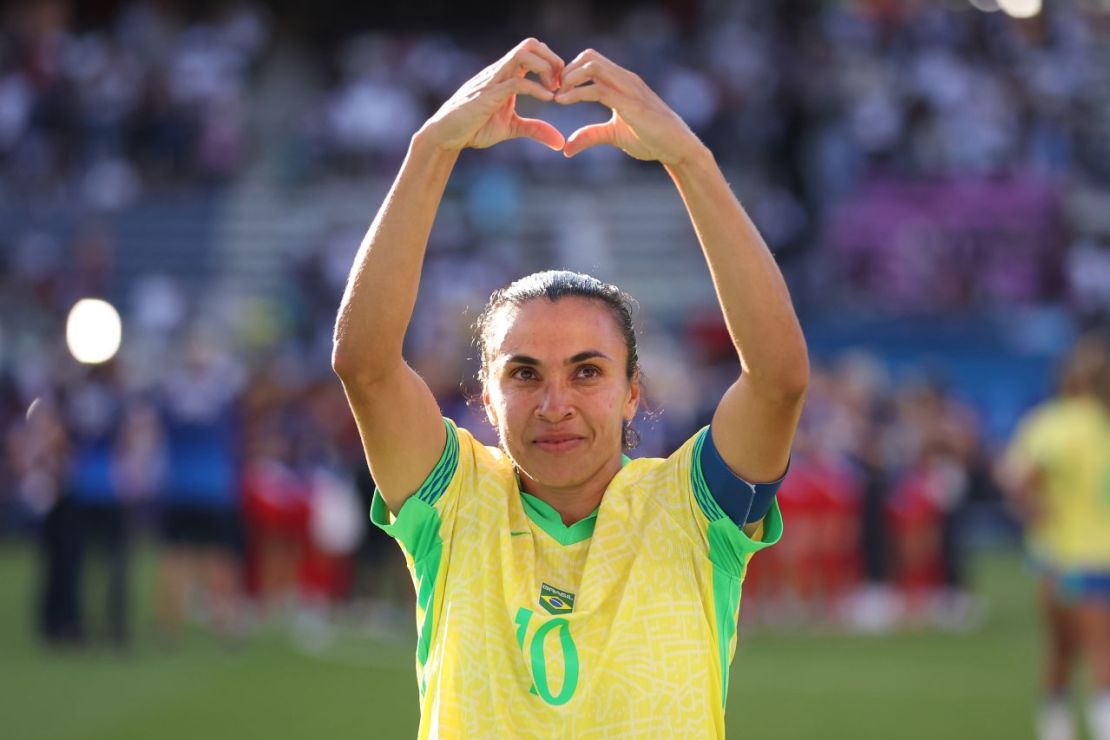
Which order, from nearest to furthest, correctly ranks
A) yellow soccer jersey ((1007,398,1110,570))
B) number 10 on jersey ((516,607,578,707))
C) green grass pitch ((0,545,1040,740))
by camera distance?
number 10 on jersey ((516,607,578,707))
yellow soccer jersey ((1007,398,1110,570))
green grass pitch ((0,545,1040,740))

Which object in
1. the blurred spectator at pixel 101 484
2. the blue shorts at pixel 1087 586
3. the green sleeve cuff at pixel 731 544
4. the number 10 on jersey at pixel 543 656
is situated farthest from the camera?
the blurred spectator at pixel 101 484

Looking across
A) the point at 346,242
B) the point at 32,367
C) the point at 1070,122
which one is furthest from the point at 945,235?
the point at 32,367

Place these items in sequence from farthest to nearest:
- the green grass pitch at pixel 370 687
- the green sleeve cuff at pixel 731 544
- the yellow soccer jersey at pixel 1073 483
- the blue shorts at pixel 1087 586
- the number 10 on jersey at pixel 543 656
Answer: the green grass pitch at pixel 370 687, the yellow soccer jersey at pixel 1073 483, the blue shorts at pixel 1087 586, the green sleeve cuff at pixel 731 544, the number 10 on jersey at pixel 543 656

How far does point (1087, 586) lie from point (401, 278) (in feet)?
22.4

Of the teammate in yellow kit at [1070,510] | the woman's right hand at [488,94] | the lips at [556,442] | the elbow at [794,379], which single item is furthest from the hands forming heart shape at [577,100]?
the teammate in yellow kit at [1070,510]

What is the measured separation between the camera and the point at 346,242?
22.1 meters

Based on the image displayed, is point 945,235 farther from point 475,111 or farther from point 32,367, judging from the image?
point 475,111

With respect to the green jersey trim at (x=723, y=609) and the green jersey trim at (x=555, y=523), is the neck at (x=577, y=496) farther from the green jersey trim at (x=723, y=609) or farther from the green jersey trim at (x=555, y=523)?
the green jersey trim at (x=723, y=609)

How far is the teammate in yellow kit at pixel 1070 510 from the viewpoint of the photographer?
9.35 meters

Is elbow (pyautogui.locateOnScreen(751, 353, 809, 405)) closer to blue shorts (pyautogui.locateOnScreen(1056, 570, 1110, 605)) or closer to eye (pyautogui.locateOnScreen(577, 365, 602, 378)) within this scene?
eye (pyautogui.locateOnScreen(577, 365, 602, 378))

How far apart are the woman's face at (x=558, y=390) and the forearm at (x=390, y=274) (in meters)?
0.25

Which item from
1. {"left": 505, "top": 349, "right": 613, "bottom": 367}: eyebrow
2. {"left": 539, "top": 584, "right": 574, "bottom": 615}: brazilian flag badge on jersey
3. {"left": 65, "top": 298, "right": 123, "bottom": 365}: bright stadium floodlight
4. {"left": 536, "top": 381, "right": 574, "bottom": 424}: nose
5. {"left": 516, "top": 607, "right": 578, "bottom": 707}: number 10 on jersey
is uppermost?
{"left": 65, "top": 298, "right": 123, "bottom": 365}: bright stadium floodlight

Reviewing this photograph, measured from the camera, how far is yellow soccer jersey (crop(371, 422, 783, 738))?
3420mm

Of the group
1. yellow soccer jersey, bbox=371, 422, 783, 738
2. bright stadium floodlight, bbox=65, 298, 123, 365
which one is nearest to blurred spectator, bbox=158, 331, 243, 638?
bright stadium floodlight, bbox=65, 298, 123, 365
